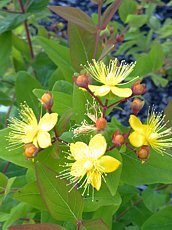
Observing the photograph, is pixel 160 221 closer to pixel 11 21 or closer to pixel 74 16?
pixel 74 16

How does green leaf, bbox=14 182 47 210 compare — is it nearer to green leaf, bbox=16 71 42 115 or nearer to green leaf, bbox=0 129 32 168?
green leaf, bbox=0 129 32 168

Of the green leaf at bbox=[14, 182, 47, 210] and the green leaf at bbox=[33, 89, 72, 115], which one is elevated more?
the green leaf at bbox=[33, 89, 72, 115]

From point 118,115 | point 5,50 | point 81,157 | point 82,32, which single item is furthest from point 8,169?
point 118,115

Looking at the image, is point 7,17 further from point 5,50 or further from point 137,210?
point 137,210

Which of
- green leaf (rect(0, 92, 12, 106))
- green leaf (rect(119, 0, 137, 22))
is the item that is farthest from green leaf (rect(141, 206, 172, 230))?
green leaf (rect(119, 0, 137, 22))

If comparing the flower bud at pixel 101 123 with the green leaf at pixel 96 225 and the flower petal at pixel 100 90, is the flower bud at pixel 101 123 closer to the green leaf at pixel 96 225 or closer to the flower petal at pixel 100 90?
the flower petal at pixel 100 90

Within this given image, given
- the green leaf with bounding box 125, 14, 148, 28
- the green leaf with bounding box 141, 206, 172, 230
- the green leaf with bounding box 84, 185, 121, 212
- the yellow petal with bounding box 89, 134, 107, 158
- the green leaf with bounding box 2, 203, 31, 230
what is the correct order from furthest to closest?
the green leaf with bounding box 125, 14, 148, 28 → the green leaf with bounding box 141, 206, 172, 230 → the green leaf with bounding box 2, 203, 31, 230 → the green leaf with bounding box 84, 185, 121, 212 → the yellow petal with bounding box 89, 134, 107, 158
